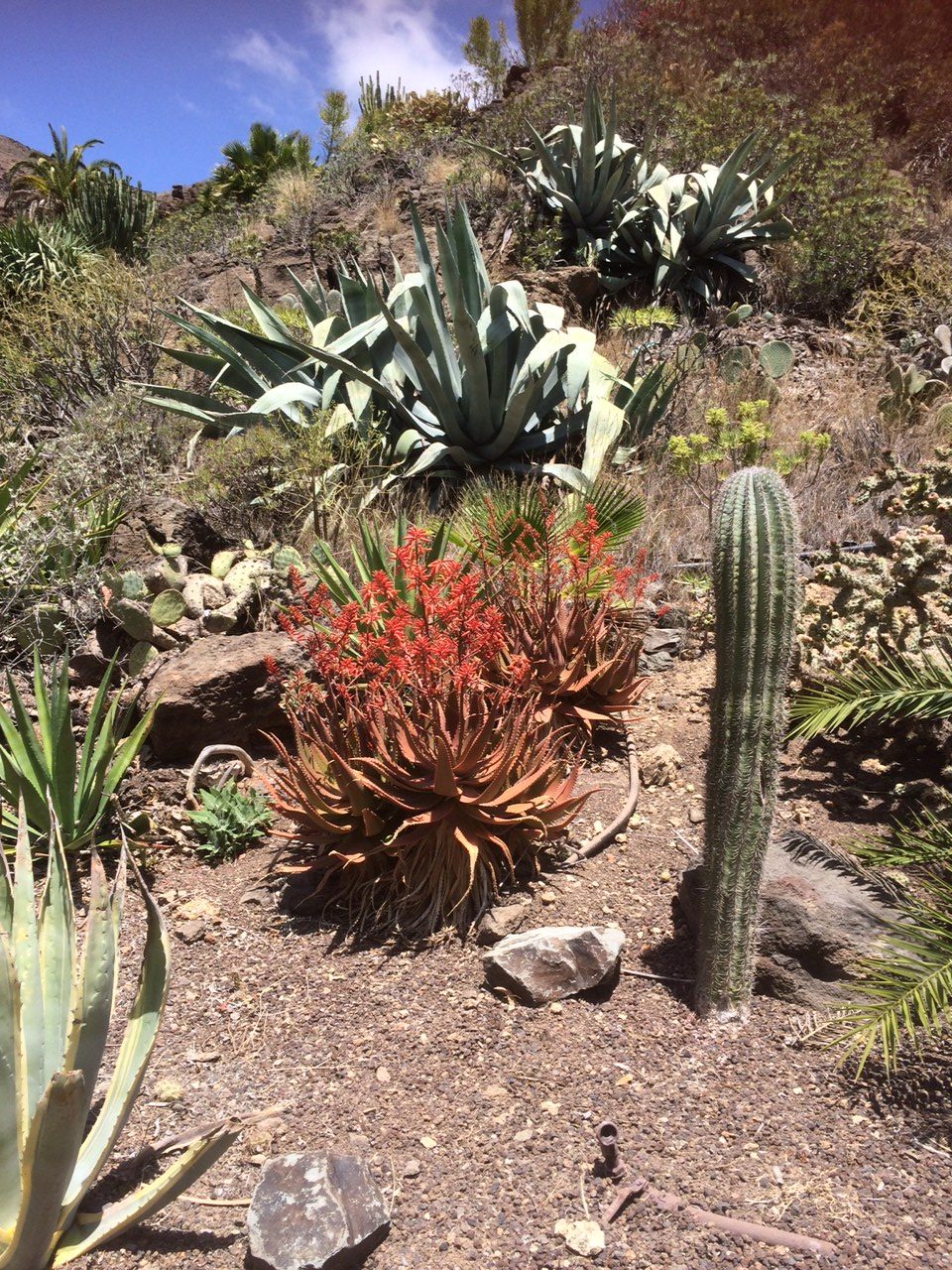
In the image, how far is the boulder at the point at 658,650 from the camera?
4.67 meters

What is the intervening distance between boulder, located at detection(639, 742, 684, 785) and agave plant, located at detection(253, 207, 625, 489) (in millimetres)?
2672

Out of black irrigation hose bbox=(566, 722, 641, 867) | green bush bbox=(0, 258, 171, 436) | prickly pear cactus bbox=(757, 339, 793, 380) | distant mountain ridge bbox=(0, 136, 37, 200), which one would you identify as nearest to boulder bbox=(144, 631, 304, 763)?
black irrigation hose bbox=(566, 722, 641, 867)

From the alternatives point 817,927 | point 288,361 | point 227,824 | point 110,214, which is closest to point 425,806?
point 227,824

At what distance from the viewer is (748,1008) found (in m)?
2.41

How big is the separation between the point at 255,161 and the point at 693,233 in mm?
12488

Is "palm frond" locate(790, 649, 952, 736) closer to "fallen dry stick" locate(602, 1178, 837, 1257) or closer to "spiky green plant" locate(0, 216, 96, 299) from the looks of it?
"fallen dry stick" locate(602, 1178, 837, 1257)

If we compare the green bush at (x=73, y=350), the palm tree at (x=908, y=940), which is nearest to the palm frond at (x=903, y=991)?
the palm tree at (x=908, y=940)

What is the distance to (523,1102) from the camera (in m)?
2.20

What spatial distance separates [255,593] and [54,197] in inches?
617

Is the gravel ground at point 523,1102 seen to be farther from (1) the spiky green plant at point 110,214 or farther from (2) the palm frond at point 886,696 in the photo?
(1) the spiky green plant at point 110,214

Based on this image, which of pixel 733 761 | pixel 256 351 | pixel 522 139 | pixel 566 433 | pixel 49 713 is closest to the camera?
pixel 733 761

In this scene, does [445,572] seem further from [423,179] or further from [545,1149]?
[423,179]

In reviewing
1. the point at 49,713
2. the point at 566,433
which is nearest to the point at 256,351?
the point at 566,433

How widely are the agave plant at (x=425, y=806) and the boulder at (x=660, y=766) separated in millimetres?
643
